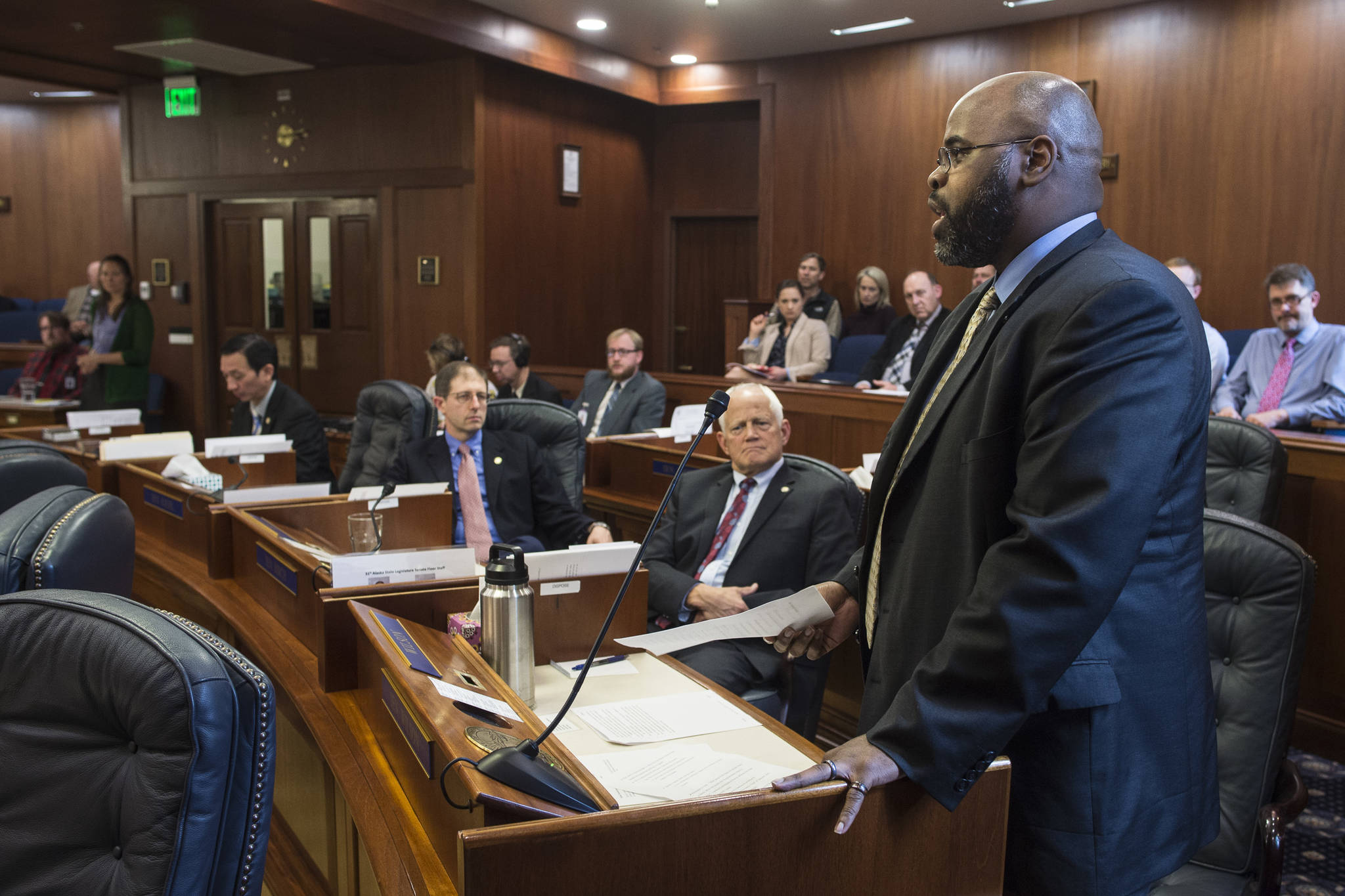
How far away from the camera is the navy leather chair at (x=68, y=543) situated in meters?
1.85

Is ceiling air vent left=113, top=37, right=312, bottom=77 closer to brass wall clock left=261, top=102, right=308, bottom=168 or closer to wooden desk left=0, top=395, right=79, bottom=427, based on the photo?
brass wall clock left=261, top=102, right=308, bottom=168

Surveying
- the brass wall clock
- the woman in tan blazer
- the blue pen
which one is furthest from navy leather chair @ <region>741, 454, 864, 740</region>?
the brass wall clock

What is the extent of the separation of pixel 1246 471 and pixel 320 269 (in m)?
6.86

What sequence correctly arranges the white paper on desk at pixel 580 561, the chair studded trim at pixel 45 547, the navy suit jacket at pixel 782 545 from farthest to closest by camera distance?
the navy suit jacket at pixel 782 545 < the white paper on desk at pixel 580 561 < the chair studded trim at pixel 45 547

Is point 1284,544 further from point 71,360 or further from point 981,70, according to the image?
point 71,360

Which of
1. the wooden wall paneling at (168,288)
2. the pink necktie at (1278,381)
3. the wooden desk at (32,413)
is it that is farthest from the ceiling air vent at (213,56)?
the pink necktie at (1278,381)

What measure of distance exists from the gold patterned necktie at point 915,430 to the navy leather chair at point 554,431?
103 inches

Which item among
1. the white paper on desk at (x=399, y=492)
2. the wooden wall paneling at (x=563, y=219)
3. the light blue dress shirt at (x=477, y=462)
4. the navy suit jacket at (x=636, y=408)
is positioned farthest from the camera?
the wooden wall paneling at (x=563, y=219)

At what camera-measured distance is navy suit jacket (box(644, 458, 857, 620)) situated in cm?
277

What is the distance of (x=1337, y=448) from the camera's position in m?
3.32

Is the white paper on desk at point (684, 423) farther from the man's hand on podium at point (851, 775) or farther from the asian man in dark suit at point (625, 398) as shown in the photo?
the man's hand on podium at point (851, 775)

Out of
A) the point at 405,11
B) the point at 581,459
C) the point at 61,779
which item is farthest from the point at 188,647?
the point at 405,11

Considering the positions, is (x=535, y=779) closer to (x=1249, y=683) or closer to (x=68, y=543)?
(x=68, y=543)

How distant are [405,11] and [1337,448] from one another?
218 inches
